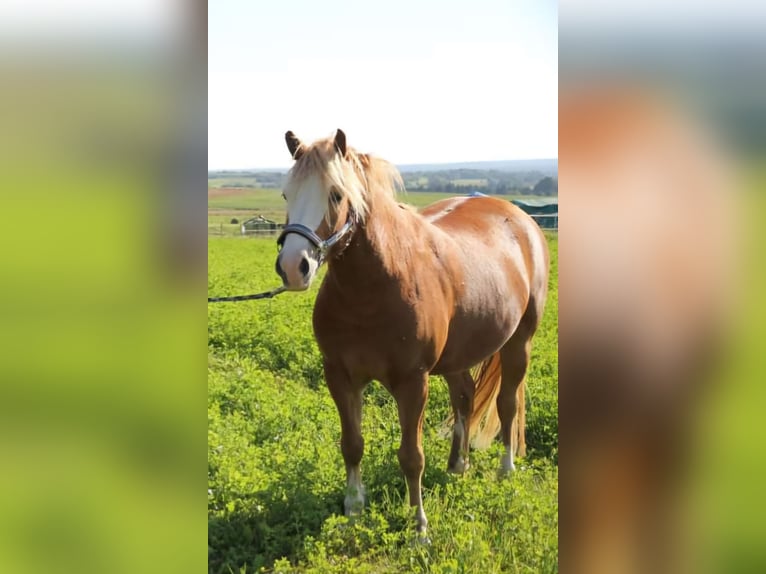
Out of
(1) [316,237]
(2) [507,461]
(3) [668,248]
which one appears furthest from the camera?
(2) [507,461]

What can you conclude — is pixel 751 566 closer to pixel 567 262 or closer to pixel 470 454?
pixel 567 262

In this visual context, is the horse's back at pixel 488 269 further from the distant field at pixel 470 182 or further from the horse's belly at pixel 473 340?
the distant field at pixel 470 182

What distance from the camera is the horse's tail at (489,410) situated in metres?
3.50

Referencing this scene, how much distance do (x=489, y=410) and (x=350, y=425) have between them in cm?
→ 98

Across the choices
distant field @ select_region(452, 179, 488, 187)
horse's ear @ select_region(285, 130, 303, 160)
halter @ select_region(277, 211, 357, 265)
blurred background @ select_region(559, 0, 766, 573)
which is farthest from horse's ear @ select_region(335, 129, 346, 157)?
blurred background @ select_region(559, 0, 766, 573)

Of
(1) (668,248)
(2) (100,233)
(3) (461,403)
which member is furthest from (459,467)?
(2) (100,233)

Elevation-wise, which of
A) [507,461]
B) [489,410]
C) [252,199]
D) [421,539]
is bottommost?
[421,539]

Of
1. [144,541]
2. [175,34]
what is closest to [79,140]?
[175,34]

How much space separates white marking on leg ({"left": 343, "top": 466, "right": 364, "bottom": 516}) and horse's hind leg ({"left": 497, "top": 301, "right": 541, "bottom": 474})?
0.85 m

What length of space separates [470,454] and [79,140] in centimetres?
264

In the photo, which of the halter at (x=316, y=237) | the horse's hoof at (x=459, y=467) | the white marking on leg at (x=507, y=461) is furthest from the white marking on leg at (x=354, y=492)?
the halter at (x=316, y=237)

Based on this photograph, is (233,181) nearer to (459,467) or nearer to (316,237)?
(316,237)

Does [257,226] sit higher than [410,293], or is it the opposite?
[257,226]

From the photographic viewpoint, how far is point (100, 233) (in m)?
1.40
